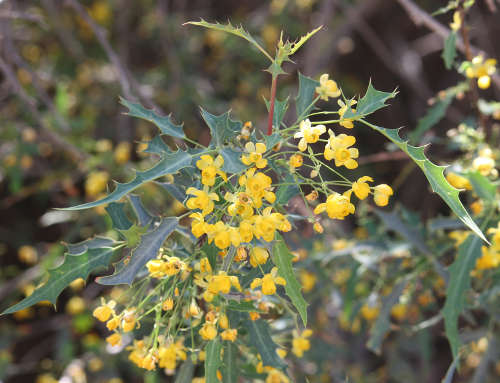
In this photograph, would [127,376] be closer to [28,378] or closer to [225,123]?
[28,378]

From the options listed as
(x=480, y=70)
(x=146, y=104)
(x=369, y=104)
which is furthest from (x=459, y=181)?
(x=146, y=104)

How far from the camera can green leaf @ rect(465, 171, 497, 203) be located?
164 centimetres

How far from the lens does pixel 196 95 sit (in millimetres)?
3574

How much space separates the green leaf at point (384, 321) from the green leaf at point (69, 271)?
106cm

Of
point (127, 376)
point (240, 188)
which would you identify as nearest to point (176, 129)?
point (240, 188)

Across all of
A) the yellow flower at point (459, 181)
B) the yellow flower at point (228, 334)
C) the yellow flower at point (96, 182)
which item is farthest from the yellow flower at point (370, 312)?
the yellow flower at point (96, 182)

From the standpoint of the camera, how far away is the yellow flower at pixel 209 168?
1.16m

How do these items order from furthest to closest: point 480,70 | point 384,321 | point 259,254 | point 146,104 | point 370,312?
point 146,104 → point 370,312 → point 384,321 → point 480,70 → point 259,254

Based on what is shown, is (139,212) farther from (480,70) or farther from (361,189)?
(480,70)

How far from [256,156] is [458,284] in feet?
2.93

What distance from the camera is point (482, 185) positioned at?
5.43 feet

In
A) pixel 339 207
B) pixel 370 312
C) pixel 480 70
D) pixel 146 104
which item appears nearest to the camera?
pixel 339 207

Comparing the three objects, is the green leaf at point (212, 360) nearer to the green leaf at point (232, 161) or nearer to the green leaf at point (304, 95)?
the green leaf at point (232, 161)

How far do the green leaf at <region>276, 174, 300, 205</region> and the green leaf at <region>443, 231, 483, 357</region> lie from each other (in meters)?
0.68
